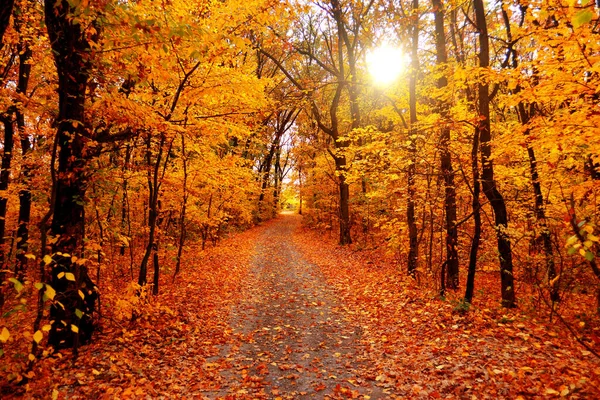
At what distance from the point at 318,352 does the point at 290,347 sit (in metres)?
0.65

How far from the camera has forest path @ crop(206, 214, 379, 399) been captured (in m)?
5.56

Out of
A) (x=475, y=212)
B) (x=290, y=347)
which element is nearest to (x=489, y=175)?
(x=475, y=212)

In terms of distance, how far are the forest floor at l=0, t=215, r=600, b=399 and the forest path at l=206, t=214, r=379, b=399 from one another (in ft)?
0.10

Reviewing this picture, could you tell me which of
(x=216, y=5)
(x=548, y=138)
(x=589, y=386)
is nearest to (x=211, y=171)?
(x=216, y=5)

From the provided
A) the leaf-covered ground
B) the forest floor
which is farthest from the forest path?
the leaf-covered ground

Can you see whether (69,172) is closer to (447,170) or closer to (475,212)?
(475,212)

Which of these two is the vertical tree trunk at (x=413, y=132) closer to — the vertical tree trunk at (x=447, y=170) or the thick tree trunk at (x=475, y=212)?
the vertical tree trunk at (x=447, y=170)

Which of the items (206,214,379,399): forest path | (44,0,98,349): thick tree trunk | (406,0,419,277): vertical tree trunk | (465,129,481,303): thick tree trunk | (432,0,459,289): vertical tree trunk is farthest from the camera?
(406,0,419,277): vertical tree trunk

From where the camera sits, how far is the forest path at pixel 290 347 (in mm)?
5562

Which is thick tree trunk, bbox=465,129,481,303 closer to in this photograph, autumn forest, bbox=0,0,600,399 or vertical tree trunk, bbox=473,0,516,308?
autumn forest, bbox=0,0,600,399

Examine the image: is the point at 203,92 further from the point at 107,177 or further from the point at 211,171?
the point at 211,171

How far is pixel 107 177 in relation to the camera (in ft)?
21.2

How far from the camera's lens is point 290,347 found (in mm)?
7109

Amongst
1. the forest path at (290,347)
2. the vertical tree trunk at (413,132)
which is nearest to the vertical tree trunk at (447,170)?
the vertical tree trunk at (413,132)
